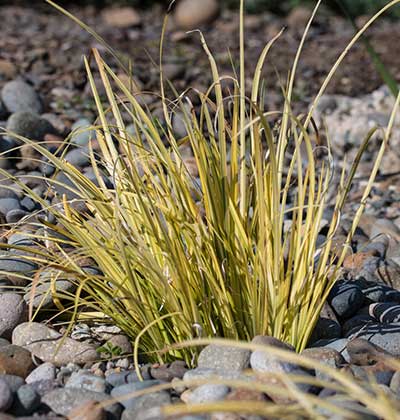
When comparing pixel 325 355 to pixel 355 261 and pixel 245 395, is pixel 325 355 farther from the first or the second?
pixel 355 261

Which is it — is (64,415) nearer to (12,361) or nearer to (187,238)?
(12,361)

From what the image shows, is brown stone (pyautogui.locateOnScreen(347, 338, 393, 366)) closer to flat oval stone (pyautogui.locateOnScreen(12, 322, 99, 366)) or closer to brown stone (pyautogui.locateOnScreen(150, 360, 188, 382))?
brown stone (pyautogui.locateOnScreen(150, 360, 188, 382))

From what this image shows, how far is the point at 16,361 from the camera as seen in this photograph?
2.30 metres

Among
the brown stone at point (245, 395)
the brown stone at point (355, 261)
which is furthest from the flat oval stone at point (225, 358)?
the brown stone at point (355, 261)

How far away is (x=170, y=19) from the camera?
8102mm

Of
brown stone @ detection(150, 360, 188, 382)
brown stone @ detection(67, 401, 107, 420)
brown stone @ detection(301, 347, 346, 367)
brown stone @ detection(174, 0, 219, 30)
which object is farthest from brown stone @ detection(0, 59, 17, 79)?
brown stone @ detection(67, 401, 107, 420)

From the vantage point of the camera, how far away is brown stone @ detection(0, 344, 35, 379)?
2281mm

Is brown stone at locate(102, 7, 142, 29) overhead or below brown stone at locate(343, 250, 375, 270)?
overhead

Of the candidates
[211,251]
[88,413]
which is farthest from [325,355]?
[88,413]

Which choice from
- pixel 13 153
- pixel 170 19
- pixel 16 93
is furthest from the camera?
pixel 170 19

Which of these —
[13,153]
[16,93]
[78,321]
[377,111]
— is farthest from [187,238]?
[377,111]

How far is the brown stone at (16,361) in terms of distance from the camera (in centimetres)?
228

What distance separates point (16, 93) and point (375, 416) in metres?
3.18

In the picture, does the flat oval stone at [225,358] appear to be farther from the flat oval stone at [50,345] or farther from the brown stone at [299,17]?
the brown stone at [299,17]
